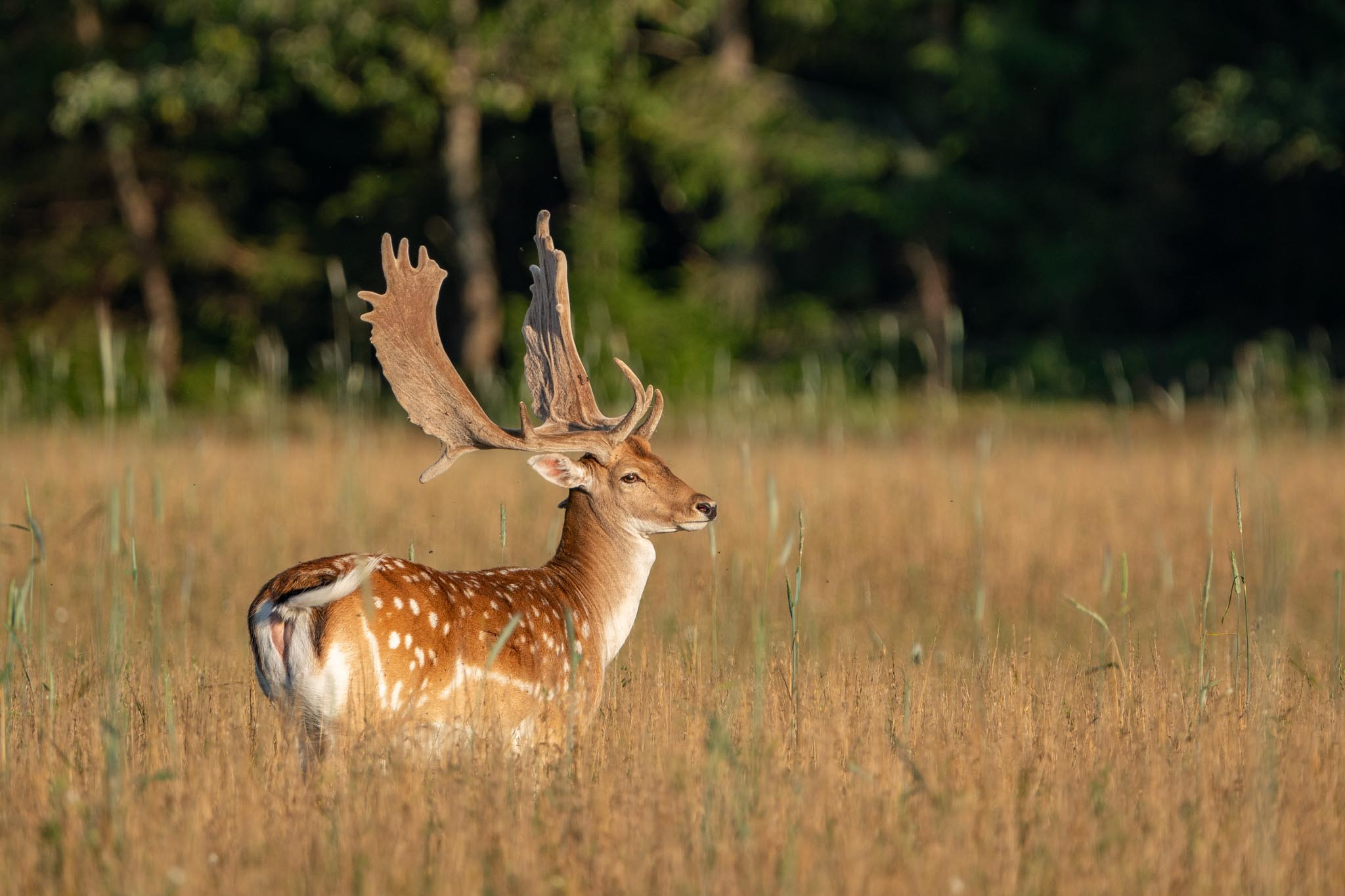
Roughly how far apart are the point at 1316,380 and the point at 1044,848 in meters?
11.0

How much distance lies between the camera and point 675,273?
22.1 meters

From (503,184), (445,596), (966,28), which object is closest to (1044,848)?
(445,596)

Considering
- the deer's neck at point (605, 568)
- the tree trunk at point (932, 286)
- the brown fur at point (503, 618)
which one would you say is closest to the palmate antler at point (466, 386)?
the brown fur at point (503, 618)

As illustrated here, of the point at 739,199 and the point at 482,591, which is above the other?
the point at 739,199

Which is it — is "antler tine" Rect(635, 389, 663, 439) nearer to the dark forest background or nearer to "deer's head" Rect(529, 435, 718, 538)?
"deer's head" Rect(529, 435, 718, 538)

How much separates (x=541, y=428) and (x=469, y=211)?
1407 centimetres

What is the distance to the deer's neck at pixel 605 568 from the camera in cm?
504

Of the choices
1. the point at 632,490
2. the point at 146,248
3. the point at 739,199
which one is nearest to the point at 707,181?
the point at 739,199

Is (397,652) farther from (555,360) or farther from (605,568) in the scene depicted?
(555,360)

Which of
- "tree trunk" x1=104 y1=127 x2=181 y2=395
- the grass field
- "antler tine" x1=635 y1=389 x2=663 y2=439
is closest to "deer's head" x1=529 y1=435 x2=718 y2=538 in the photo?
"antler tine" x1=635 y1=389 x2=663 y2=439

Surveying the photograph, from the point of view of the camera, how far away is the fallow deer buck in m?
3.98

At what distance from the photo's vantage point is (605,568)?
5.11m

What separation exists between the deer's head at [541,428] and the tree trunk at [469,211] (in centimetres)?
1248

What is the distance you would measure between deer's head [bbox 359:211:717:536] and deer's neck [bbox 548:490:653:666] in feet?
0.14
